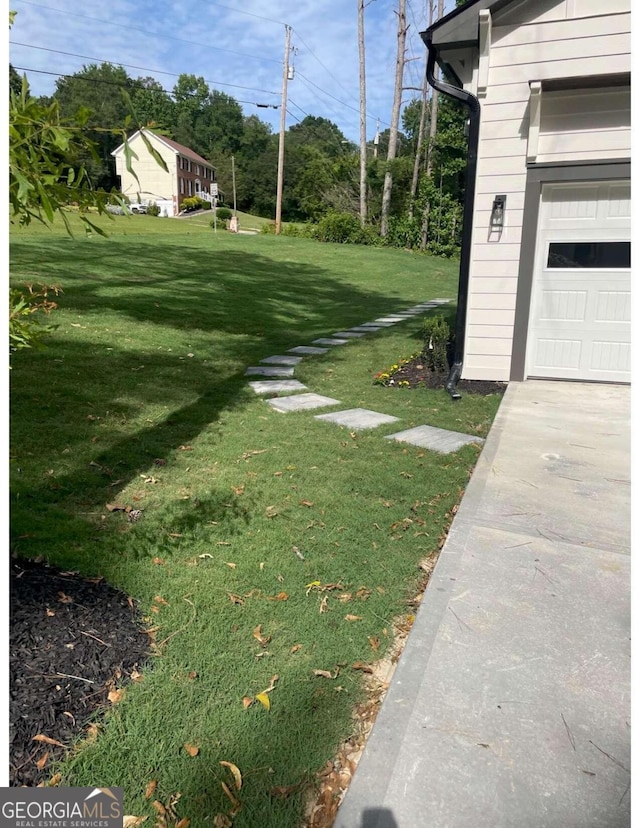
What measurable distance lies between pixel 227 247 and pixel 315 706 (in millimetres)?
21936

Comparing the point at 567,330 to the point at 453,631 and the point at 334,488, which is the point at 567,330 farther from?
the point at 453,631

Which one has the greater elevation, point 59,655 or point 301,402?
point 301,402

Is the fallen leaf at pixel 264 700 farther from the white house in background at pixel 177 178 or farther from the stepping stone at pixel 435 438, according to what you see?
the white house in background at pixel 177 178

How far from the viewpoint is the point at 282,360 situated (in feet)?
25.2

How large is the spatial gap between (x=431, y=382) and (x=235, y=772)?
5547 millimetres

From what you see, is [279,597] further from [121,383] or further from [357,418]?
[121,383]

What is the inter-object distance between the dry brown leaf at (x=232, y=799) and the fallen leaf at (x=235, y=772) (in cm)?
2

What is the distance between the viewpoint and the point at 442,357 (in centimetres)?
704

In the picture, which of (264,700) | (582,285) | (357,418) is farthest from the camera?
(582,285)

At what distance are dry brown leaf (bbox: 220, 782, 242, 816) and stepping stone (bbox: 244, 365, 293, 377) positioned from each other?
5.43 metres

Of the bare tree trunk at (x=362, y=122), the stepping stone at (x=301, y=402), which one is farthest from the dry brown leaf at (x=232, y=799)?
the bare tree trunk at (x=362, y=122)

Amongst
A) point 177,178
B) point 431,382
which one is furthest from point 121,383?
point 177,178

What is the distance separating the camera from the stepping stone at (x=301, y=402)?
5.56 m

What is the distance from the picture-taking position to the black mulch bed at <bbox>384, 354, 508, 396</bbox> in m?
6.56
